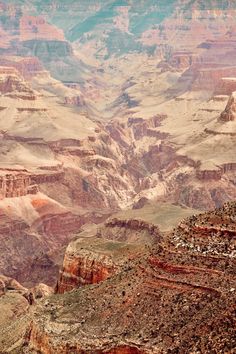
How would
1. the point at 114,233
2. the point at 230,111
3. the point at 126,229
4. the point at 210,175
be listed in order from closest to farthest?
the point at 126,229 → the point at 114,233 → the point at 210,175 → the point at 230,111

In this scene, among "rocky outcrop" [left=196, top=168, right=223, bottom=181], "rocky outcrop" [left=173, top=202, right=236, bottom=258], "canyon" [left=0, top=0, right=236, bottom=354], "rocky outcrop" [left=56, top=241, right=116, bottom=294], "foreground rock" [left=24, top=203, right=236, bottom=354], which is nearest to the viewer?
"foreground rock" [left=24, top=203, right=236, bottom=354]

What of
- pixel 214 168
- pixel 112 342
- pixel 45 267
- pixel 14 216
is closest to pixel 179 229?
pixel 112 342

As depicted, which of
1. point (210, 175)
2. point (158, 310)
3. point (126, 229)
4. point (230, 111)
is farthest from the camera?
point (230, 111)

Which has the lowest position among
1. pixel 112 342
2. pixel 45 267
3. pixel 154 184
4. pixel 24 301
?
pixel 154 184

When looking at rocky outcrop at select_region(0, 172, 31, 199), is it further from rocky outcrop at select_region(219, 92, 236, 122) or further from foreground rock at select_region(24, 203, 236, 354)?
foreground rock at select_region(24, 203, 236, 354)

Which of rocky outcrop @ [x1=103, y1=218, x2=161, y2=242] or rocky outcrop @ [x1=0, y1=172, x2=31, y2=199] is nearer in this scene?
rocky outcrop @ [x1=103, y1=218, x2=161, y2=242]

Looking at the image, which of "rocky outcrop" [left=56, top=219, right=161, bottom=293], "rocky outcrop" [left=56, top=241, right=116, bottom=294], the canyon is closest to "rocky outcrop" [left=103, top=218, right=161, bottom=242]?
the canyon

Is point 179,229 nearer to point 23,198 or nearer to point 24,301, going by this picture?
point 24,301

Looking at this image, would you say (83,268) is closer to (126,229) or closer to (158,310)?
(158,310)

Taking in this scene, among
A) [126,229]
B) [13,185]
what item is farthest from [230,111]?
[126,229]

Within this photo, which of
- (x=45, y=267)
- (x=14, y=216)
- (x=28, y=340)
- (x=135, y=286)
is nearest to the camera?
(x=135, y=286)

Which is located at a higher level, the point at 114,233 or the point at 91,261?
the point at 91,261
